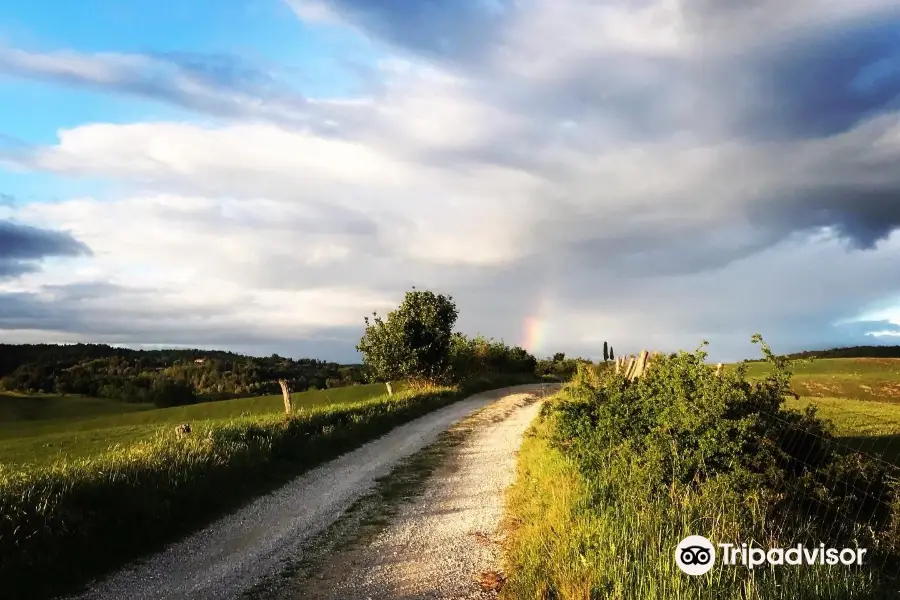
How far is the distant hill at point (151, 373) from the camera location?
101 meters

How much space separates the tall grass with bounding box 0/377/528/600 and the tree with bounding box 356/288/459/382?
22.6m

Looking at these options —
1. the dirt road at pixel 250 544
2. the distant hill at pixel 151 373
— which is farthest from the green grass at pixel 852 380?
the distant hill at pixel 151 373

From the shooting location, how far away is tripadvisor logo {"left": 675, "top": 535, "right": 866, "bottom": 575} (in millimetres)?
6758

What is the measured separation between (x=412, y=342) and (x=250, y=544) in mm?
31446

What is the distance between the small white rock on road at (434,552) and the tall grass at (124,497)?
3503 mm

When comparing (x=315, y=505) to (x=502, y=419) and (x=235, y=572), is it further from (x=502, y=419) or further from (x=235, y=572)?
(x=502, y=419)

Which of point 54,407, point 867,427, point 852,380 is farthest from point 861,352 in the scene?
point 54,407

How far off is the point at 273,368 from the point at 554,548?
12896 centimetres

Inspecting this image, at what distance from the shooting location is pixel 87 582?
8.09 metres

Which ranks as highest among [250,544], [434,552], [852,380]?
[852,380]

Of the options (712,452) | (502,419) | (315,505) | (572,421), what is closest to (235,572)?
(315,505)

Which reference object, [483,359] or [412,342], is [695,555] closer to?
[412,342]

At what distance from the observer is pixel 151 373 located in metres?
122

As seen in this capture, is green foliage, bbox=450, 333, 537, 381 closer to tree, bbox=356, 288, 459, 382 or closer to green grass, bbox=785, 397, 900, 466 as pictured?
tree, bbox=356, 288, 459, 382
